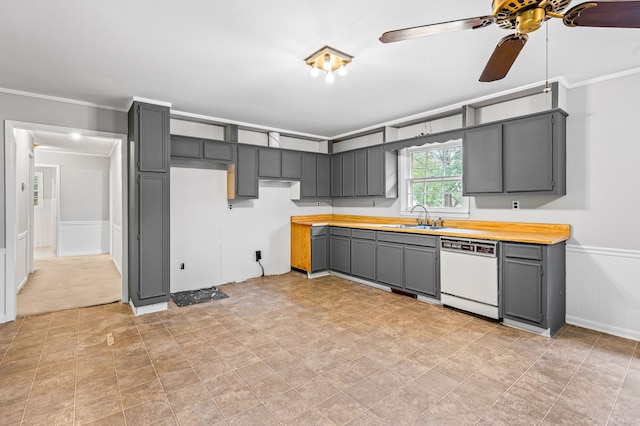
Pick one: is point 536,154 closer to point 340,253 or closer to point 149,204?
point 340,253

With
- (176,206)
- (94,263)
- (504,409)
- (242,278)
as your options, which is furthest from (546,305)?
(94,263)

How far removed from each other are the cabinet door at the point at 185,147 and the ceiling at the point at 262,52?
0.51 metres

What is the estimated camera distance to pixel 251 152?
17.0ft

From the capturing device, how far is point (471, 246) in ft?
12.0

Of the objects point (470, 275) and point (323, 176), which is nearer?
point (470, 275)

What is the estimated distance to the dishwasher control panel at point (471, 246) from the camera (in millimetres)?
3479

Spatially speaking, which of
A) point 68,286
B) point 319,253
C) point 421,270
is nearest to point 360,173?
point 319,253

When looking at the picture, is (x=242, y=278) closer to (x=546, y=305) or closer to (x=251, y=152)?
(x=251, y=152)

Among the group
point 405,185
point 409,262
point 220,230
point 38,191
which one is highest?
point 38,191

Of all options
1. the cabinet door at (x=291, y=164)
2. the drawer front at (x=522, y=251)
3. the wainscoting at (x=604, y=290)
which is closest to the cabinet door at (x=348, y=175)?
the cabinet door at (x=291, y=164)

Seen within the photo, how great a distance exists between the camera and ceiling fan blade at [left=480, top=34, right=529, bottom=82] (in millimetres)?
1800

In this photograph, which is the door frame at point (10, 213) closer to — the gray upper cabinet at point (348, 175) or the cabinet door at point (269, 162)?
the cabinet door at point (269, 162)

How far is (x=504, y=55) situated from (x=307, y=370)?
2625 mm

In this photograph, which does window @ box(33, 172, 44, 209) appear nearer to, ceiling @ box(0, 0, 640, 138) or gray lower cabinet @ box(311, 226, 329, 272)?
ceiling @ box(0, 0, 640, 138)
